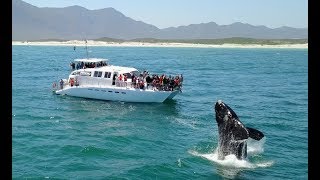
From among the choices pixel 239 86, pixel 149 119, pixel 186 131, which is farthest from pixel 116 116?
pixel 239 86

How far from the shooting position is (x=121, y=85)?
147 feet

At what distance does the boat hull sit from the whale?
69.4 ft

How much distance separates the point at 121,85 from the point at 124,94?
1105mm

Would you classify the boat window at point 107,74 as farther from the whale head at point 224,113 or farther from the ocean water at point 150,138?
the whale head at point 224,113

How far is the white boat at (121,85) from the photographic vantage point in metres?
43.9

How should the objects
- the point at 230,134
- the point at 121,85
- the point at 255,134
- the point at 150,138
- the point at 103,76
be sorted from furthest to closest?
1. the point at 103,76
2. the point at 121,85
3. the point at 150,138
4. the point at 230,134
5. the point at 255,134

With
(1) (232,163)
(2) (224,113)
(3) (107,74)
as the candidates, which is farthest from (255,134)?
(3) (107,74)

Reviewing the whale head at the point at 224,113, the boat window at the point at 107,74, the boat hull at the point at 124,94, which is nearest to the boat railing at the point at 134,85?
the boat hull at the point at 124,94

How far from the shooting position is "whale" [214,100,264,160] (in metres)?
21.2

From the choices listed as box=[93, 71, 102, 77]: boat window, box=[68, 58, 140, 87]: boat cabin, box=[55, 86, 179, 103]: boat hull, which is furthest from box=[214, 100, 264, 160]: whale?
box=[93, 71, 102, 77]: boat window

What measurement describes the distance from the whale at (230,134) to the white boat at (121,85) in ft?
69.9

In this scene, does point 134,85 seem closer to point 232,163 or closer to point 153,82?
point 153,82

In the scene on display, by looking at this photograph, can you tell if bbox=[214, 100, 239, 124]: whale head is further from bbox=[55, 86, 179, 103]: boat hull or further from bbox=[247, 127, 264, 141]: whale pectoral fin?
bbox=[55, 86, 179, 103]: boat hull
